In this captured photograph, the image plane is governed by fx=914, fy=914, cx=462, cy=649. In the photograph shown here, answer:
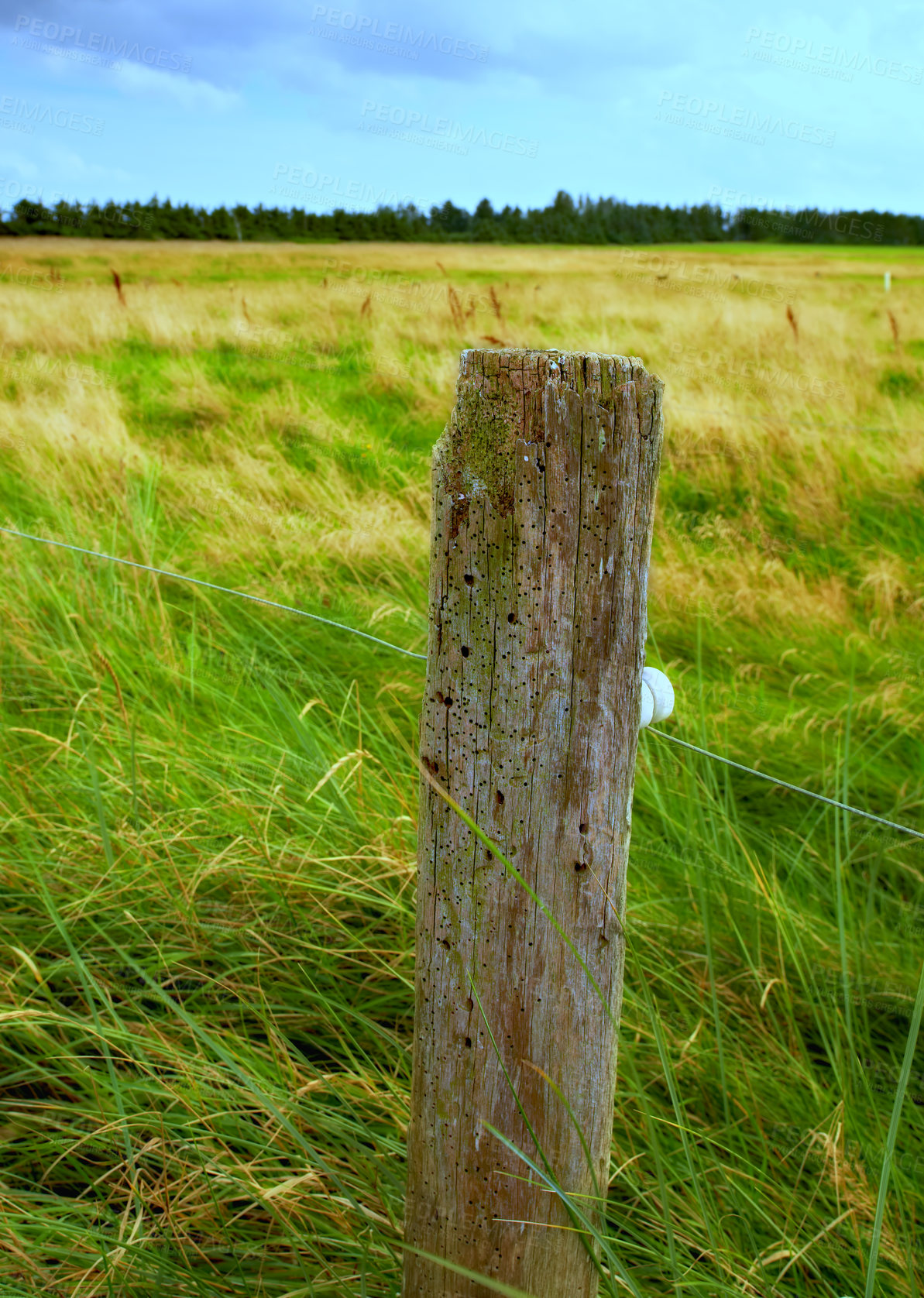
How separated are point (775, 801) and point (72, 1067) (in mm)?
2057

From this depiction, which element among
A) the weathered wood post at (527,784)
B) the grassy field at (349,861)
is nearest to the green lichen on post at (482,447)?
the weathered wood post at (527,784)

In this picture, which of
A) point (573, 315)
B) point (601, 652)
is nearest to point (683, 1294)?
point (601, 652)

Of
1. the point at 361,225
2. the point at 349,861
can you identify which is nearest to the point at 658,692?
the point at 349,861

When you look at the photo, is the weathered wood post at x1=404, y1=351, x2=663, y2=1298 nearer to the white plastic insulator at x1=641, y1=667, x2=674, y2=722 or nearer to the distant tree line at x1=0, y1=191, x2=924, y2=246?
the white plastic insulator at x1=641, y1=667, x2=674, y2=722

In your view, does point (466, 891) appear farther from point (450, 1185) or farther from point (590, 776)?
point (450, 1185)

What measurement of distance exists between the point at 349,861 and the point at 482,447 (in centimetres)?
130

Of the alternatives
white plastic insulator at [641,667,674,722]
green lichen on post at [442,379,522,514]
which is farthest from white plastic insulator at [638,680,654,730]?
green lichen on post at [442,379,522,514]

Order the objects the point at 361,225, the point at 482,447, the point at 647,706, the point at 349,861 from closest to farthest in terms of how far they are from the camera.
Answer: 1. the point at 482,447
2. the point at 647,706
3. the point at 349,861
4. the point at 361,225

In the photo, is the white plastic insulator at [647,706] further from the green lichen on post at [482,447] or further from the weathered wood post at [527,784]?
the green lichen on post at [482,447]

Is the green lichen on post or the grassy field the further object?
the grassy field

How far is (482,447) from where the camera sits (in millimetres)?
928

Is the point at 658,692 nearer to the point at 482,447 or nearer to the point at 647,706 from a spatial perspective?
the point at 647,706

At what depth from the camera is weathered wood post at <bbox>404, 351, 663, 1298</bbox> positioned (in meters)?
0.92

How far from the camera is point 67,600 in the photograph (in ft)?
Result: 10.6
